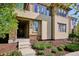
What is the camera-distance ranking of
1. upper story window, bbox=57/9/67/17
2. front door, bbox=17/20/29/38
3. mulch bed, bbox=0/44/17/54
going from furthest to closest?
upper story window, bbox=57/9/67/17 → front door, bbox=17/20/29/38 → mulch bed, bbox=0/44/17/54

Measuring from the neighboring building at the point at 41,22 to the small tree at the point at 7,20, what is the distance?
0.28 ft

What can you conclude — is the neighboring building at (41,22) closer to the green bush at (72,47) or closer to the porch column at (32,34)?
the porch column at (32,34)

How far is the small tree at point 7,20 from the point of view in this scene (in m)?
4.12

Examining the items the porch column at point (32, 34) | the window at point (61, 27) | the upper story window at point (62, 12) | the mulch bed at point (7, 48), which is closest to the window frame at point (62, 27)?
the window at point (61, 27)

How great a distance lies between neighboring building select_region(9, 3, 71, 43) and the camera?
4.19 metres

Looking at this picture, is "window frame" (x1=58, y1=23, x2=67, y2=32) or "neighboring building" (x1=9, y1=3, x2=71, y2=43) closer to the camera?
"neighboring building" (x1=9, y1=3, x2=71, y2=43)

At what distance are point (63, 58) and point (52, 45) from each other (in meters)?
0.35

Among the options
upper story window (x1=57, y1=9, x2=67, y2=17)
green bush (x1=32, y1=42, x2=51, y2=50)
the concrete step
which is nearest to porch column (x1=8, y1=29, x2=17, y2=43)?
the concrete step

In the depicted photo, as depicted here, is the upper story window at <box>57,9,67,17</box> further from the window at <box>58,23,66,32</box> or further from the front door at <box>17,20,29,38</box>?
the front door at <box>17,20,29,38</box>

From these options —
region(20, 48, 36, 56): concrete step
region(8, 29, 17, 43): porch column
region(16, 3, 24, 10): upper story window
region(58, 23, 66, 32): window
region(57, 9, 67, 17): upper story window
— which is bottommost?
region(20, 48, 36, 56): concrete step

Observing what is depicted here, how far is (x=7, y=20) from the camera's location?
4137mm

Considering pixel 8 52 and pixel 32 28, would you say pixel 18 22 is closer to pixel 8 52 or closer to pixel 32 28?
pixel 32 28

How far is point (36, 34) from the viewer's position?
4.30 m

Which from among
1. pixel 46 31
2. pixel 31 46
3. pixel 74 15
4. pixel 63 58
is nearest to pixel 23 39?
pixel 31 46
